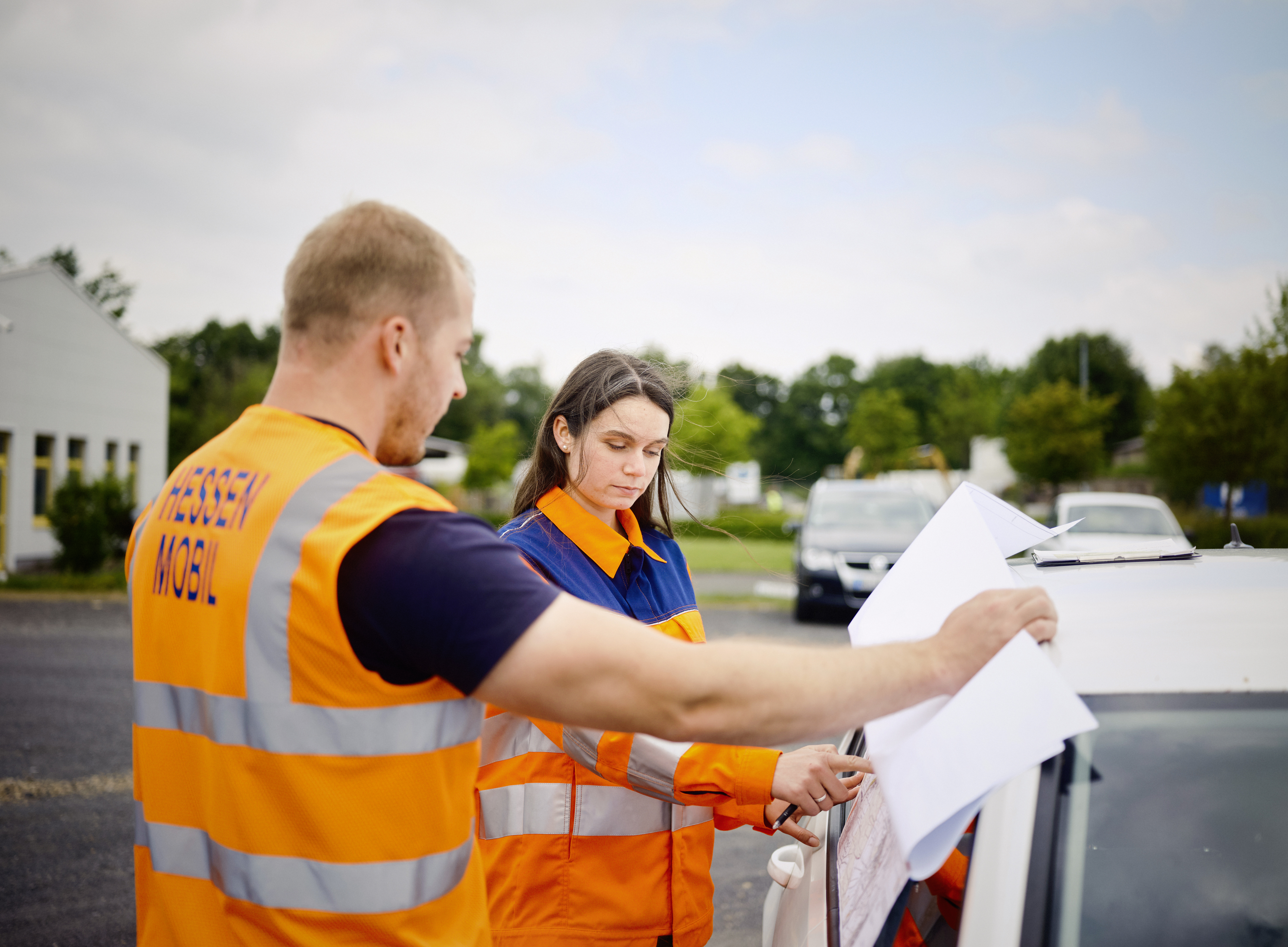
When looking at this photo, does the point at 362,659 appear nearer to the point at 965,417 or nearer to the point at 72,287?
the point at 72,287

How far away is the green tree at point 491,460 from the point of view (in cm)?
3809

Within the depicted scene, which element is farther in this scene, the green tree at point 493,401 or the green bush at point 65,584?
the green tree at point 493,401

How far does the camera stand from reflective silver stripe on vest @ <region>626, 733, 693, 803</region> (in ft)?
5.28


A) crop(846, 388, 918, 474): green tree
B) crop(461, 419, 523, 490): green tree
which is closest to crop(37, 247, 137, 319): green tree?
crop(461, 419, 523, 490): green tree

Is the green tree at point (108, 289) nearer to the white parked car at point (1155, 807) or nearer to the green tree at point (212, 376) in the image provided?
the green tree at point (212, 376)

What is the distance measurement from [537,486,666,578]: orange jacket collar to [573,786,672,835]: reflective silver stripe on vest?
1.55 feet

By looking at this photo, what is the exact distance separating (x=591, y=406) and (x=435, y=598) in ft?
3.96

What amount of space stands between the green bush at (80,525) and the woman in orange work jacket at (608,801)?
16.5m

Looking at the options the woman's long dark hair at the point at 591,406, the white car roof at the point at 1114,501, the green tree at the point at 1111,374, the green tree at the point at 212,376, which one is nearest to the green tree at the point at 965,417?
the green tree at the point at 1111,374

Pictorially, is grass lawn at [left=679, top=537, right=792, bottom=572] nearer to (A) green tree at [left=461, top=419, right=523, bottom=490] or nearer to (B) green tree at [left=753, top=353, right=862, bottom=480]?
(A) green tree at [left=461, top=419, right=523, bottom=490]

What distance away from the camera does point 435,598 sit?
103cm

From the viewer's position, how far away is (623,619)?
41.5 inches

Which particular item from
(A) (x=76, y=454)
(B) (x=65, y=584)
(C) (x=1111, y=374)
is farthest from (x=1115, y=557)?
(C) (x=1111, y=374)

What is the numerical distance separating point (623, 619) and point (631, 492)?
1.07 meters
